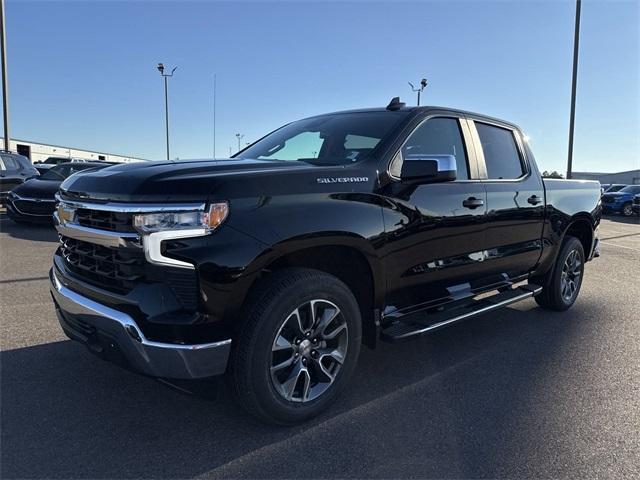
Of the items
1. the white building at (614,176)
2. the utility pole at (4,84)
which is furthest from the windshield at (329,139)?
the white building at (614,176)

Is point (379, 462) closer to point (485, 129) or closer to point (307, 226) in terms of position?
point (307, 226)

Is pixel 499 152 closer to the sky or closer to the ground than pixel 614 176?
closer to the sky

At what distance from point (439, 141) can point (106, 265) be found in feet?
8.61

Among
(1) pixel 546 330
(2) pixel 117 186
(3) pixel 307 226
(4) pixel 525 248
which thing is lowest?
(1) pixel 546 330

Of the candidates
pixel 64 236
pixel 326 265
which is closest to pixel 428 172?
pixel 326 265

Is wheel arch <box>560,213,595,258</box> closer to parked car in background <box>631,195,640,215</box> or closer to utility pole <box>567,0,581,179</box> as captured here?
utility pole <box>567,0,581,179</box>

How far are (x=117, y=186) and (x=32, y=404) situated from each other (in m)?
1.52

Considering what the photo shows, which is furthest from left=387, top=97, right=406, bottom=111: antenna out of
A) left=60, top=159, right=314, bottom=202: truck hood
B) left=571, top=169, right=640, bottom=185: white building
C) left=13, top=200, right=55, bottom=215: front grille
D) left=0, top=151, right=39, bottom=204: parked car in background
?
left=571, top=169, right=640, bottom=185: white building

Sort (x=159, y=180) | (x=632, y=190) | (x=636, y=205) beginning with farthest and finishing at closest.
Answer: (x=632, y=190) → (x=636, y=205) → (x=159, y=180)

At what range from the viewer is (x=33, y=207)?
420 inches

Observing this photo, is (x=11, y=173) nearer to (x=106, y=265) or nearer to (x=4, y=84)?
(x=4, y=84)

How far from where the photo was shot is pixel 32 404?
3035mm

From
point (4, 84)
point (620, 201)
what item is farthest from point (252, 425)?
point (620, 201)

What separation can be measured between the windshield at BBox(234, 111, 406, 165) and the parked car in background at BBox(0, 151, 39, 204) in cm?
1033
